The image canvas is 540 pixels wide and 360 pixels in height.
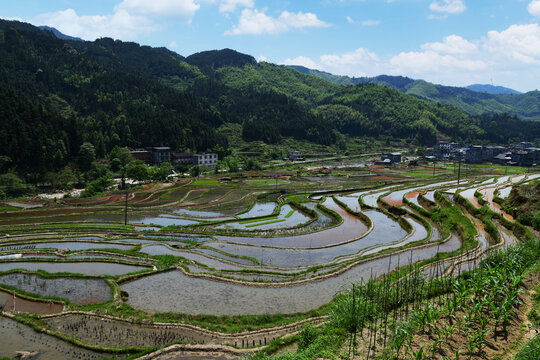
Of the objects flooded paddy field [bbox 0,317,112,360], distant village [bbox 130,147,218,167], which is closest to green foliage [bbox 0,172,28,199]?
distant village [bbox 130,147,218,167]

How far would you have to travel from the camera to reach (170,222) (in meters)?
41.2

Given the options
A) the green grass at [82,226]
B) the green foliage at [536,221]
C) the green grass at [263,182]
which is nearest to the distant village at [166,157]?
the green grass at [263,182]

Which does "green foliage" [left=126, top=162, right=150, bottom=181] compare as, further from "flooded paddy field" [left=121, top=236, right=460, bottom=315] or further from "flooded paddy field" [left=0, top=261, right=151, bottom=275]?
"flooded paddy field" [left=121, top=236, right=460, bottom=315]

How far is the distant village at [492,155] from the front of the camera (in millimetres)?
104500

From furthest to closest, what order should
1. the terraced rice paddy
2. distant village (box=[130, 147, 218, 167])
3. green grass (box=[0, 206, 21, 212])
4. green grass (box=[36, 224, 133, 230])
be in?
distant village (box=[130, 147, 218, 167]) → green grass (box=[0, 206, 21, 212]) → green grass (box=[36, 224, 133, 230]) → the terraced rice paddy

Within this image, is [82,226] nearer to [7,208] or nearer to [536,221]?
[7,208]

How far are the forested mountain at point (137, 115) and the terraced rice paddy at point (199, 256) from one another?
27890 millimetres

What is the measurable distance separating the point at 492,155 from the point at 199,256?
410 feet

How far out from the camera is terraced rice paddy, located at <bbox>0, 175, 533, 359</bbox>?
60.6 feet

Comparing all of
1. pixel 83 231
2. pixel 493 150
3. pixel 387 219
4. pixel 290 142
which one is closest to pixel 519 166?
pixel 493 150

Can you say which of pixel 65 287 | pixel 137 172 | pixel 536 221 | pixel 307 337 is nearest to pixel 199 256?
pixel 65 287

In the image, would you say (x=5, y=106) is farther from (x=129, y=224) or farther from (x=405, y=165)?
(x=405, y=165)

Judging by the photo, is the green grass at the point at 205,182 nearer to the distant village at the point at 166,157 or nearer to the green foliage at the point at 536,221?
the distant village at the point at 166,157

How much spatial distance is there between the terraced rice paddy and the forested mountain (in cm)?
2789
